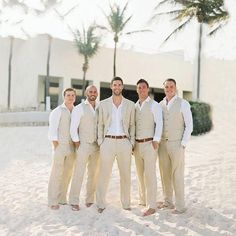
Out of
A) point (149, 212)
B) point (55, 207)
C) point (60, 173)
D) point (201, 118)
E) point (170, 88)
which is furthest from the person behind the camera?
point (201, 118)

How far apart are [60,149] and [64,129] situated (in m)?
0.31

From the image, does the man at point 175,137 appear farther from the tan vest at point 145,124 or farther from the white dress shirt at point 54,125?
the white dress shirt at point 54,125

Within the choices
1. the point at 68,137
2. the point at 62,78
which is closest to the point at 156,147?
the point at 68,137

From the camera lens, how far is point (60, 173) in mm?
7465

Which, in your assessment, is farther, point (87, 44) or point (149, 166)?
point (87, 44)

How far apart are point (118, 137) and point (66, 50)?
20.0 meters

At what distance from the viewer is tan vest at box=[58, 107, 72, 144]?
24.2ft

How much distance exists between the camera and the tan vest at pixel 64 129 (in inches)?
291

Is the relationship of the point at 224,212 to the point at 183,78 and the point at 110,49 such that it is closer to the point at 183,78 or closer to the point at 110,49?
the point at 110,49

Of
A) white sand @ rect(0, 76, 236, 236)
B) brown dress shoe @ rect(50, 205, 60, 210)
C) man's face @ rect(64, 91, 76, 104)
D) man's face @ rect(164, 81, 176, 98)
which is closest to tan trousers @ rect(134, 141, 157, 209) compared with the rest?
white sand @ rect(0, 76, 236, 236)

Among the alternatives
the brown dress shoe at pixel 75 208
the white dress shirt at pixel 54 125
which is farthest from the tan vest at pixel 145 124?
the brown dress shoe at pixel 75 208

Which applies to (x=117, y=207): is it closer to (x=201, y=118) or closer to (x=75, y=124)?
(x=75, y=124)

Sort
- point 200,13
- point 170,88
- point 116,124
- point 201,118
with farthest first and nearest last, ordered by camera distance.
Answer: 1. point 200,13
2. point 201,118
3. point 170,88
4. point 116,124

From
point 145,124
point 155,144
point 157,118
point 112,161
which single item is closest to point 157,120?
point 157,118
